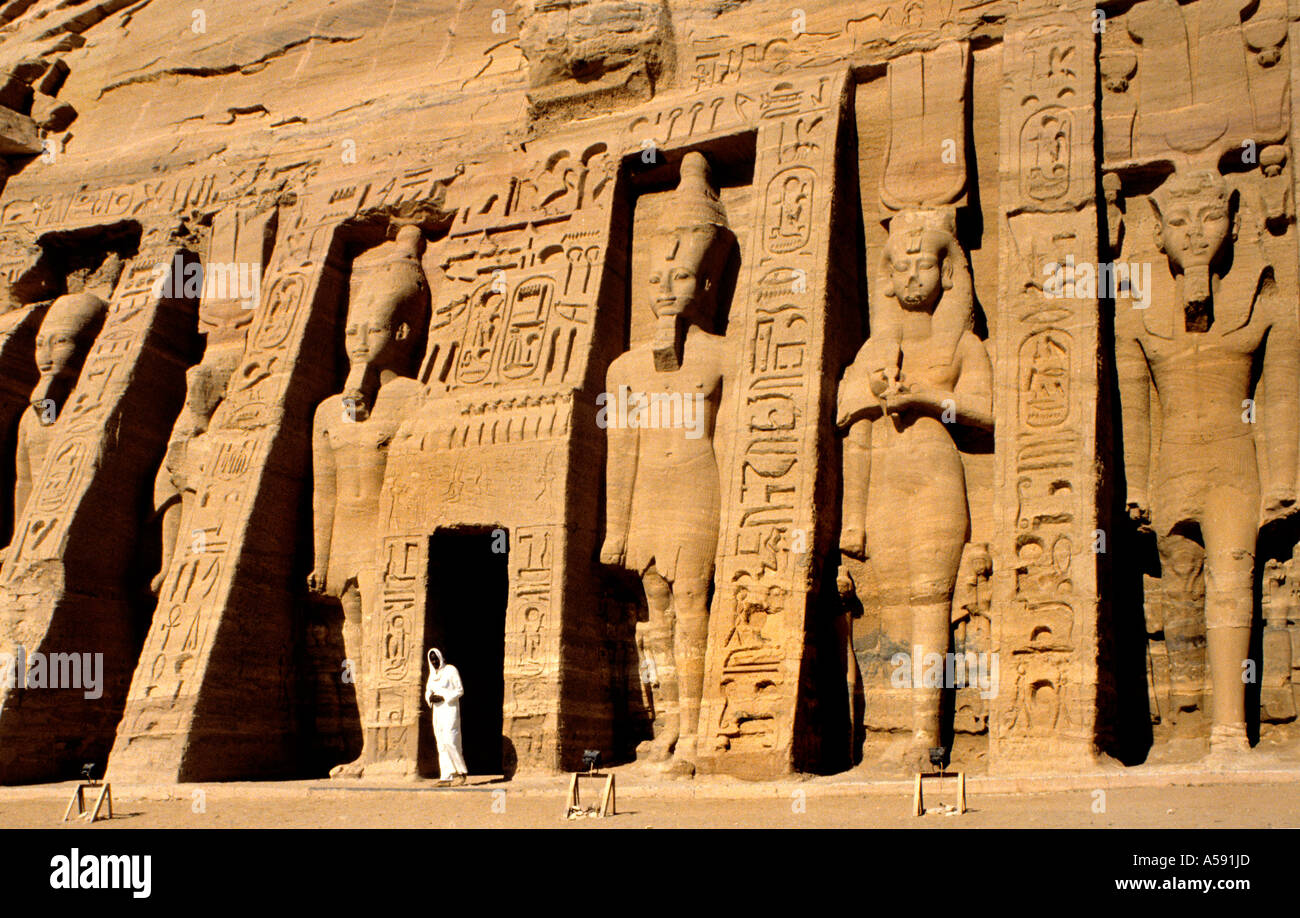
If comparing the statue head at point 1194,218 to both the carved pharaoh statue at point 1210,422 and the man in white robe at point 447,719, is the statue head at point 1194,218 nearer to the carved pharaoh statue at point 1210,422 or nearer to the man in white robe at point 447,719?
the carved pharaoh statue at point 1210,422

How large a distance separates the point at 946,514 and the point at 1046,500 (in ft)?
2.42

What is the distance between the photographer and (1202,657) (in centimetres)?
831

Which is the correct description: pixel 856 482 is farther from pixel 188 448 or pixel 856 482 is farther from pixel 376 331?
pixel 188 448

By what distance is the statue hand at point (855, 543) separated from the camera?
29.4ft

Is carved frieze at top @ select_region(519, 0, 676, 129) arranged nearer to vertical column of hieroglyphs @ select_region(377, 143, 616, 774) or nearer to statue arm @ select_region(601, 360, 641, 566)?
vertical column of hieroglyphs @ select_region(377, 143, 616, 774)

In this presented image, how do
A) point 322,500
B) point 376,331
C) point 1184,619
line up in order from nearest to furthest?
point 1184,619 < point 322,500 < point 376,331

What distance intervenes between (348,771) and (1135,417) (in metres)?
5.95

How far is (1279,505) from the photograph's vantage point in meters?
8.02

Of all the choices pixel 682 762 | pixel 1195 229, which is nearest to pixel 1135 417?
pixel 1195 229

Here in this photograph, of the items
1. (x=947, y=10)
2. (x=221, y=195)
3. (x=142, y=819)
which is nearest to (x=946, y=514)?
(x=947, y=10)

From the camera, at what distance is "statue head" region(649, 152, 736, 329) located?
991 cm

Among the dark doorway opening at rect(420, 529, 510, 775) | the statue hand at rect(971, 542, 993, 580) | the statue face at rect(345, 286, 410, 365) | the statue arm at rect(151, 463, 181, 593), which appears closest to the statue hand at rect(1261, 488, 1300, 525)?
the statue hand at rect(971, 542, 993, 580)

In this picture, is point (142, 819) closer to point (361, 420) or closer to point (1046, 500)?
point (361, 420)

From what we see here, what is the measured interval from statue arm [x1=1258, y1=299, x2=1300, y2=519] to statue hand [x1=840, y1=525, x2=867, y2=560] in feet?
7.82
